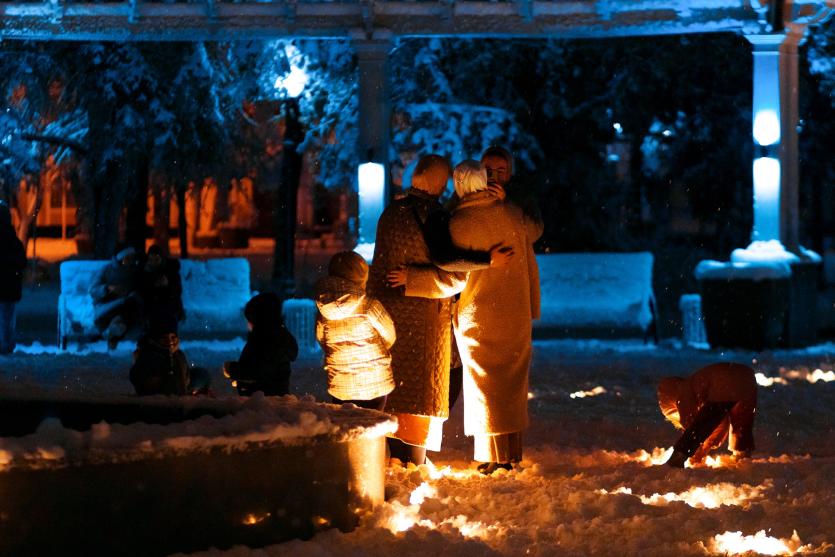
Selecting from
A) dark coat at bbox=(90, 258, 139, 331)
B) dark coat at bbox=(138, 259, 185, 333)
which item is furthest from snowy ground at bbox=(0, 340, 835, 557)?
dark coat at bbox=(90, 258, 139, 331)

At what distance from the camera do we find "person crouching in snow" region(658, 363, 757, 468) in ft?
25.3

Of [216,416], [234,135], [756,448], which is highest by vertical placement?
[234,135]

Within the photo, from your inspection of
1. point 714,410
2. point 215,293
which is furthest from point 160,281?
point 714,410

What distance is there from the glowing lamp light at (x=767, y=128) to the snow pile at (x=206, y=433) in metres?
11.2

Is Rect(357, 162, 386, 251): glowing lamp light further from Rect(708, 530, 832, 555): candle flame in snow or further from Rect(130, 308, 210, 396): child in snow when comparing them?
Rect(708, 530, 832, 555): candle flame in snow

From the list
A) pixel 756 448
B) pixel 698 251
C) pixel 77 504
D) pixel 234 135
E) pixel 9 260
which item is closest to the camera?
pixel 77 504

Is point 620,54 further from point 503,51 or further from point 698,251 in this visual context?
point 698,251

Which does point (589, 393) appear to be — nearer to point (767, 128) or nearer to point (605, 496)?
point (605, 496)

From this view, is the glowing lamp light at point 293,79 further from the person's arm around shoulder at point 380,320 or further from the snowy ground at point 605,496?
the person's arm around shoulder at point 380,320

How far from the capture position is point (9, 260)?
52.2 ft

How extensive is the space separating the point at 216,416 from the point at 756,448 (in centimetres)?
377

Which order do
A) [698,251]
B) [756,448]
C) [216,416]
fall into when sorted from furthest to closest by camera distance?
[698,251]
[756,448]
[216,416]

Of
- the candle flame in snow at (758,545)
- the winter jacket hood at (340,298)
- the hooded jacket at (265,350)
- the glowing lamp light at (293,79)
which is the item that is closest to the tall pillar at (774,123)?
the glowing lamp light at (293,79)

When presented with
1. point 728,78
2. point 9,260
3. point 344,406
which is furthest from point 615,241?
point 344,406
